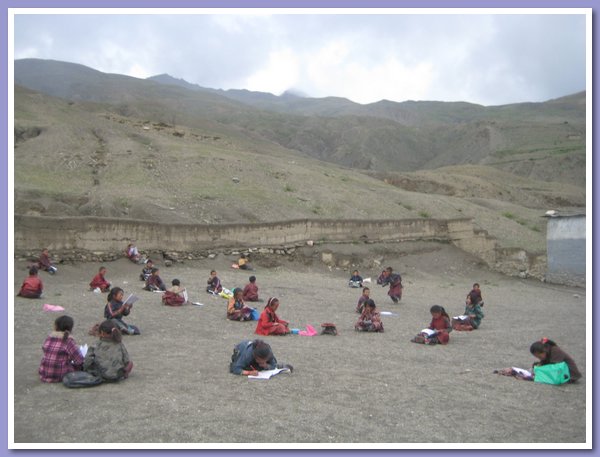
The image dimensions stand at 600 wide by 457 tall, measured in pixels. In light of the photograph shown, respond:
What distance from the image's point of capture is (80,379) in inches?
274

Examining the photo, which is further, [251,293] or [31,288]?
Result: [251,293]

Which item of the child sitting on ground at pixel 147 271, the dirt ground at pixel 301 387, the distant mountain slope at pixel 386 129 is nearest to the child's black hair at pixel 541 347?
the dirt ground at pixel 301 387

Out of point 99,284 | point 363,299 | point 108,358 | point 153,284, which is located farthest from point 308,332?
point 99,284

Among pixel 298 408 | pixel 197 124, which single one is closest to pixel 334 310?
pixel 298 408

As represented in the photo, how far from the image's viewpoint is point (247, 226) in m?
21.5

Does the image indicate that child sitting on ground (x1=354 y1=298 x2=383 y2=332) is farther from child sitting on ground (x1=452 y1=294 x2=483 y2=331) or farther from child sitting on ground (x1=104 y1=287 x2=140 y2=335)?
child sitting on ground (x1=104 y1=287 x2=140 y2=335)

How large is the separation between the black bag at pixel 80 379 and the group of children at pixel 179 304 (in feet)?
0.37

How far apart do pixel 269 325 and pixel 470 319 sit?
4.95 meters

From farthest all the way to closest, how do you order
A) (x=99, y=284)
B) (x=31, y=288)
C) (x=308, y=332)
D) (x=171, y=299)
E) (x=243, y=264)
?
1. (x=243, y=264)
2. (x=99, y=284)
3. (x=171, y=299)
4. (x=31, y=288)
5. (x=308, y=332)

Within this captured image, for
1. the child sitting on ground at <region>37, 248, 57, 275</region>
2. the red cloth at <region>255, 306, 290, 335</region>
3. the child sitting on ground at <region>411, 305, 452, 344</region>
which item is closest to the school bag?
the child sitting on ground at <region>411, 305, 452, 344</region>

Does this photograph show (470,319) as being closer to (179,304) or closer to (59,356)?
(179,304)

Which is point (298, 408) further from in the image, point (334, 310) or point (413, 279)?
point (413, 279)

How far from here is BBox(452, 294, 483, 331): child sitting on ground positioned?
13.2m

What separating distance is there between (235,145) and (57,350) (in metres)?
47.3
